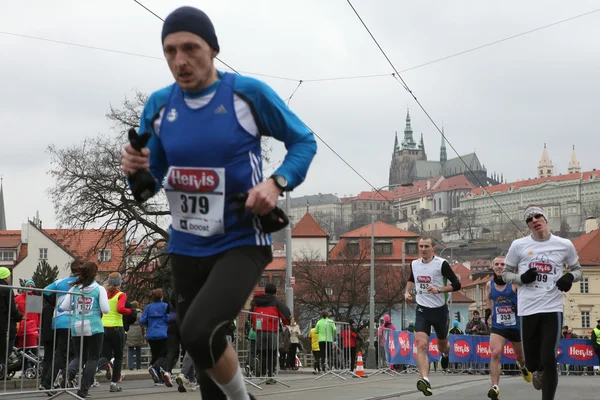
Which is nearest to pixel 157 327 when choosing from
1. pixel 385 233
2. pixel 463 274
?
pixel 385 233

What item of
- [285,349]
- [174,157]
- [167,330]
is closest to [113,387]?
[167,330]

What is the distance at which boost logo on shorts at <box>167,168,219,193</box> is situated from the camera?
404 centimetres

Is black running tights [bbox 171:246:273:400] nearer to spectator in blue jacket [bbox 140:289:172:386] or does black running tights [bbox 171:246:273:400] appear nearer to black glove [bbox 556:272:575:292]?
black glove [bbox 556:272:575:292]

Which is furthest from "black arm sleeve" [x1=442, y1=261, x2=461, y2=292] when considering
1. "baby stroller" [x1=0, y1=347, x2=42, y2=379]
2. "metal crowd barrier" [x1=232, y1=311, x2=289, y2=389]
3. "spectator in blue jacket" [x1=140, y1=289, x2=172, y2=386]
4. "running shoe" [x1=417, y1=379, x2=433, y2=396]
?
"baby stroller" [x1=0, y1=347, x2=42, y2=379]

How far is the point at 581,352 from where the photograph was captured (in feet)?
89.0

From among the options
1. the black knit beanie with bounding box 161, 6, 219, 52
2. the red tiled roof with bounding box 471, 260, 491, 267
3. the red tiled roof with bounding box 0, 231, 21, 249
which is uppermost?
the red tiled roof with bounding box 471, 260, 491, 267

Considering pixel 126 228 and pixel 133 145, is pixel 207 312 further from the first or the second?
pixel 126 228

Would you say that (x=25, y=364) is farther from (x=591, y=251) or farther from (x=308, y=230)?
(x=308, y=230)

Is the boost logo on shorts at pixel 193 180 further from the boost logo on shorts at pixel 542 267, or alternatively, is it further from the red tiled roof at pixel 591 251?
the red tiled roof at pixel 591 251

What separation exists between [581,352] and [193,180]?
24955 millimetres

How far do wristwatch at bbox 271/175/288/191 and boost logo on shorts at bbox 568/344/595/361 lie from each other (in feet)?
81.1

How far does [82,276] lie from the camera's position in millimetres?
10945

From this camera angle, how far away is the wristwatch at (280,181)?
12.6ft

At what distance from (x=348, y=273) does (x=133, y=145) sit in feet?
252
